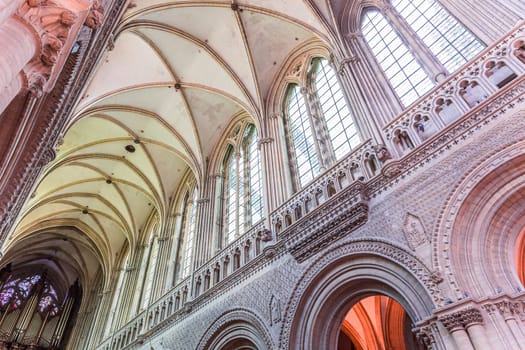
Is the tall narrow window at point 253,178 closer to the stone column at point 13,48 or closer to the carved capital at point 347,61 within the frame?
the carved capital at point 347,61

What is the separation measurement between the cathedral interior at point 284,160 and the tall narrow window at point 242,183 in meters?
0.07

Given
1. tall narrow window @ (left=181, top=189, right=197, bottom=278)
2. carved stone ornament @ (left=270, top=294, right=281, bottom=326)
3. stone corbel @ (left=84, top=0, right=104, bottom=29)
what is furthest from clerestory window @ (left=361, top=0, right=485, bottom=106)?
tall narrow window @ (left=181, top=189, right=197, bottom=278)

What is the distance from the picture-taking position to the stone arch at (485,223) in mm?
4266

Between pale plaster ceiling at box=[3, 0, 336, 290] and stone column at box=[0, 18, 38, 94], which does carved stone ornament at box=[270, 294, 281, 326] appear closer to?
stone column at box=[0, 18, 38, 94]

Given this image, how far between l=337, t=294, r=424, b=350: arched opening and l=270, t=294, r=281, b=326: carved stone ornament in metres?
2.64

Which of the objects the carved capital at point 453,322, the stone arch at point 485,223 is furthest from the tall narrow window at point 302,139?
the carved capital at point 453,322

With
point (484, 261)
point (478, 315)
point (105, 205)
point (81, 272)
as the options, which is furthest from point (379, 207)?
point (81, 272)

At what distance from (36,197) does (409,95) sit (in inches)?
608

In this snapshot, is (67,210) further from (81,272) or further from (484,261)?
(484,261)

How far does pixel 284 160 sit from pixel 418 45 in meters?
4.05

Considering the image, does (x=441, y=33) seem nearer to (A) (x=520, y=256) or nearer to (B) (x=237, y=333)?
(A) (x=520, y=256)

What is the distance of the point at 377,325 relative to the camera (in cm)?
841

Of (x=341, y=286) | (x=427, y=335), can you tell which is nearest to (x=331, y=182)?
(x=341, y=286)

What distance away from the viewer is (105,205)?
1717 centimetres
